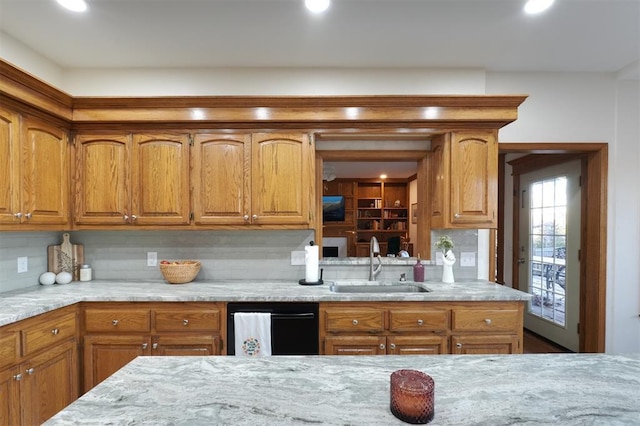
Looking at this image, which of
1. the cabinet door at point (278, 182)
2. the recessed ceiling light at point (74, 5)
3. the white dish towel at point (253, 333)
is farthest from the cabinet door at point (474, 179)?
the recessed ceiling light at point (74, 5)

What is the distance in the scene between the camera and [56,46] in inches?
101

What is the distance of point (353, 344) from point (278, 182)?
1.32m

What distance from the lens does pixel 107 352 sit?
2281mm

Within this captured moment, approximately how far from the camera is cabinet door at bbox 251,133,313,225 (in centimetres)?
262

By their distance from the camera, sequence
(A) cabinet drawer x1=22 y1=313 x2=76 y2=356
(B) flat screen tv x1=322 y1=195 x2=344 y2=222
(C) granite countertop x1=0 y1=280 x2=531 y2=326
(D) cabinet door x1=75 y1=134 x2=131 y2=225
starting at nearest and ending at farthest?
(A) cabinet drawer x1=22 y1=313 x2=76 y2=356 → (C) granite countertop x1=0 y1=280 x2=531 y2=326 → (D) cabinet door x1=75 y1=134 x2=131 y2=225 → (B) flat screen tv x1=322 y1=195 x2=344 y2=222

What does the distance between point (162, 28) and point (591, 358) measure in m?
2.98

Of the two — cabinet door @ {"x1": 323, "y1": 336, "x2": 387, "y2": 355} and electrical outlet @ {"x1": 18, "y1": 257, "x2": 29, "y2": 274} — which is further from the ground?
electrical outlet @ {"x1": 18, "y1": 257, "x2": 29, "y2": 274}

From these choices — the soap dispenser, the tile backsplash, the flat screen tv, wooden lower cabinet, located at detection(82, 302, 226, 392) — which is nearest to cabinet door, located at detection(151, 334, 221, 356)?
wooden lower cabinet, located at detection(82, 302, 226, 392)

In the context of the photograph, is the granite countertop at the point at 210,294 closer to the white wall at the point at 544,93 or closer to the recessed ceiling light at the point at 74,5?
the white wall at the point at 544,93

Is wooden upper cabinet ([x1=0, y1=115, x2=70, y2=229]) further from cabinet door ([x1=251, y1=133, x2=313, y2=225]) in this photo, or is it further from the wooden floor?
the wooden floor

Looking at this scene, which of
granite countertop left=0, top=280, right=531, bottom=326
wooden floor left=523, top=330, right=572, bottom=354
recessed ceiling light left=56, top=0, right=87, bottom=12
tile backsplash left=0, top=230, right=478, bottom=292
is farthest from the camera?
wooden floor left=523, top=330, right=572, bottom=354

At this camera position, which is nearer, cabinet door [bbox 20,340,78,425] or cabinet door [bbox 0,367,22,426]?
cabinet door [bbox 0,367,22,426]

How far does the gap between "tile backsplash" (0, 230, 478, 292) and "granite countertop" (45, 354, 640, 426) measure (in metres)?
1.75

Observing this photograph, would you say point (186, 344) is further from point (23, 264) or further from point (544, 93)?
point (544, 93)
